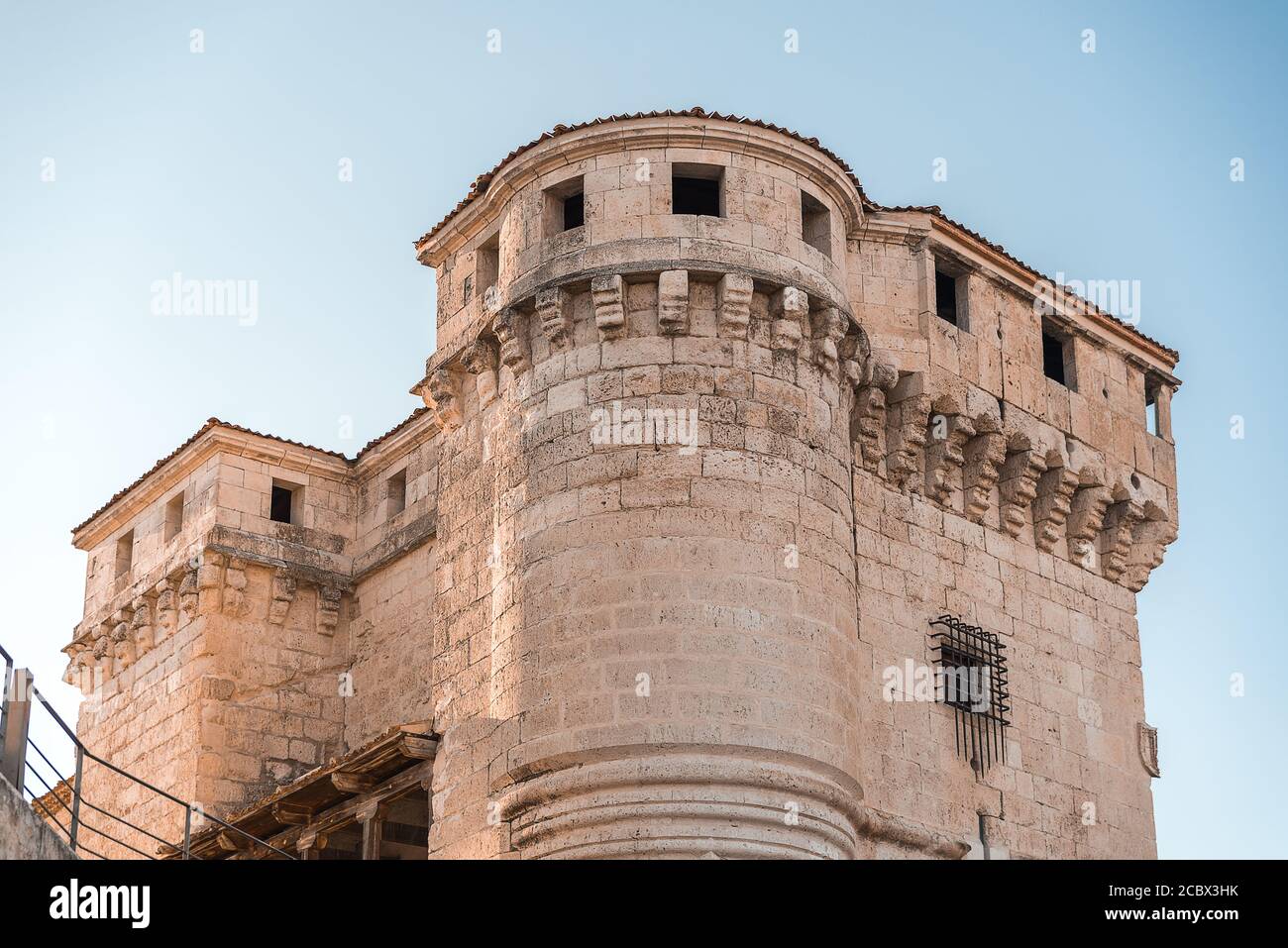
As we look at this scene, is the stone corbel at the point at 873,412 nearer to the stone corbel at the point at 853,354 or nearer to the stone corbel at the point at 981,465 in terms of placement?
the stone corbel at the point at 853,354

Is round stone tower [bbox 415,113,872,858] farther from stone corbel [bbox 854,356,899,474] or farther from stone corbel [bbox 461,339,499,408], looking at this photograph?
stone corbel [bbox 854,356,899,474]

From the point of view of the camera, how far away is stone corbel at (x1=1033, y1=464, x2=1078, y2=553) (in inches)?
898

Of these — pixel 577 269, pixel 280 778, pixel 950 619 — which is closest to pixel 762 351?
pixel 577 269

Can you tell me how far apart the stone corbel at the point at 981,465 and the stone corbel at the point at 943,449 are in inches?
9.3

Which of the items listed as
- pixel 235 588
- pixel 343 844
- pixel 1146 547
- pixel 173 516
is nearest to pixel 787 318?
pixel 1146 547

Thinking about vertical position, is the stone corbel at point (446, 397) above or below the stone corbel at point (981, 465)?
above

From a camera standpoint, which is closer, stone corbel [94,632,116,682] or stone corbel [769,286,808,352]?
stone corbel [769,286,808,352]

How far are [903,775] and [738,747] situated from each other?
2.90m

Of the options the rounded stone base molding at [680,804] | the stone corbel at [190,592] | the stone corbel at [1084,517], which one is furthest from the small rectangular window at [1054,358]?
the stone corbel at [190,592]

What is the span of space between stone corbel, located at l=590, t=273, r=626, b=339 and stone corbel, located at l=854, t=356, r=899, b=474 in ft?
9.50

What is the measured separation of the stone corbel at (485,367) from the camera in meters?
20.6

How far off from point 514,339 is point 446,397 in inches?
67.5

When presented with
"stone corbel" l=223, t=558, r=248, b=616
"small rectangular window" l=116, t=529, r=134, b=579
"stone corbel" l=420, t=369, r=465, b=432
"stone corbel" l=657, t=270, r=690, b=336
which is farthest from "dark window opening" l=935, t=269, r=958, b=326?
"small rectangular window" l=116, t=529, r=134, b=579
